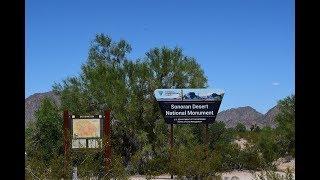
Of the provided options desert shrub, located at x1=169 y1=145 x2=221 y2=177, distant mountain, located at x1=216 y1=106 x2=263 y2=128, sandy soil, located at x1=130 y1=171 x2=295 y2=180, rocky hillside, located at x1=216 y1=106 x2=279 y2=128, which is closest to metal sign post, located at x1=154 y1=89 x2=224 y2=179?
sandy soil, located at x1=130 y1=171 x2=295 y2=180

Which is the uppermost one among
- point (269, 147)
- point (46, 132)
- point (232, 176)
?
point (46, 132)

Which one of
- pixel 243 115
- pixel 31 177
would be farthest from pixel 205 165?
pixel 243 115

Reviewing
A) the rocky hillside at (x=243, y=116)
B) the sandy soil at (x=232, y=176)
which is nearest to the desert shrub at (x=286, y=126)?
the sandy soil at (x=232, y=176)

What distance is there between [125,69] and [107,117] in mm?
8182

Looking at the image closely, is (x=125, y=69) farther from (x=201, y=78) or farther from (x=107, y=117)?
(x=107, y=117)

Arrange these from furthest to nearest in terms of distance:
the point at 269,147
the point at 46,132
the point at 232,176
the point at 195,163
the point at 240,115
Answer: the point at 240,115, the point at 269,147, the point at 46,132, the point at 232,176, the point at 195,163

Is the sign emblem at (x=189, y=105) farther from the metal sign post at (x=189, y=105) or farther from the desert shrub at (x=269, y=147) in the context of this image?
the desert shrub at (x=269, y=147)

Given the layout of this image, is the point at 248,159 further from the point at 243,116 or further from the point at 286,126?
the point at 243,116

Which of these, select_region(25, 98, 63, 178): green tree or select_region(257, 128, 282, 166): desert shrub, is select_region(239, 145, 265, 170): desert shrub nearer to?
select_region(257, 128, 282, 166): desert shrub

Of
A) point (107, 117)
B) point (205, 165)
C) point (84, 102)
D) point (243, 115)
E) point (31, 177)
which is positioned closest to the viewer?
point (31, 177)

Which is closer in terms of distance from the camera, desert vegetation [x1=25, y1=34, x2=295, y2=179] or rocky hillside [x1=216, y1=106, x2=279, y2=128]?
desert vegetation [x1=25, y1=34, x2=295, y2=179]

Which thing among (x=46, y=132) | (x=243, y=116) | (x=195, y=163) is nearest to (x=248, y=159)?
(x=46, y=132)

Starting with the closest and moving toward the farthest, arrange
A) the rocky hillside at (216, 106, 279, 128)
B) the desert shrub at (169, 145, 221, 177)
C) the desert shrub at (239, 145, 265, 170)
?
the desert shrub at (169, 145, 221, 177) < the desert shrub at (239, 145, 265, 170) < the rocky hillside at (216, 106, 279, 128)
